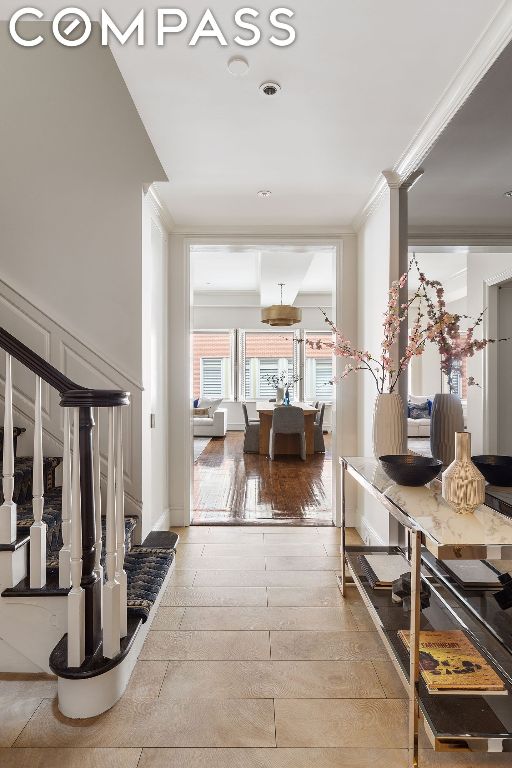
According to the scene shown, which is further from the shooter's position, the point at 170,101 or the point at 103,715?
the point at 170,101

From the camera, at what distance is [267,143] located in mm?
2512

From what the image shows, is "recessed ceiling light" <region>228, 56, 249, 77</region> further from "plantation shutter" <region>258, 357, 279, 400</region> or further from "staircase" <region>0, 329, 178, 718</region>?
"plantation shutter" <region>258, 357, 279, 400</region>

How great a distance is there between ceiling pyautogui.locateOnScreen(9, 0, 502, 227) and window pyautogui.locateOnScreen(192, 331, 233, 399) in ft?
23.3

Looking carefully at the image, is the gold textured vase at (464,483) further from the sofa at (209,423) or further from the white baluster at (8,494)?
the sofa at (209,423)

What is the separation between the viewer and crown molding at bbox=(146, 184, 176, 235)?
3.09 meters

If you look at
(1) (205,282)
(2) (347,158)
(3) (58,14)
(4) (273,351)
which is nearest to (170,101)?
(3) (58,14)

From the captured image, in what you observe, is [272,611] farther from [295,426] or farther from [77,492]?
[295,426]

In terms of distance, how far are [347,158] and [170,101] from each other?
1.05m

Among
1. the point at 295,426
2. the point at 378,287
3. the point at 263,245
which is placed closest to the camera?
the point at 378,287

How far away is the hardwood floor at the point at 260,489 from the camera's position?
3990mm

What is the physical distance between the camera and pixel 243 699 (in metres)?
1.74

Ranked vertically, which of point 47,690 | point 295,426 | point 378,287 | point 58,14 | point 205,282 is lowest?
point 47,690

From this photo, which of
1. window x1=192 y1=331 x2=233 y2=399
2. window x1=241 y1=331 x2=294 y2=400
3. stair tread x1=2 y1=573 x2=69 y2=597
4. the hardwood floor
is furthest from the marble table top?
window x1=192 y1=331 x2=233 y2=399

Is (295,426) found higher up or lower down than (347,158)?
lower down
